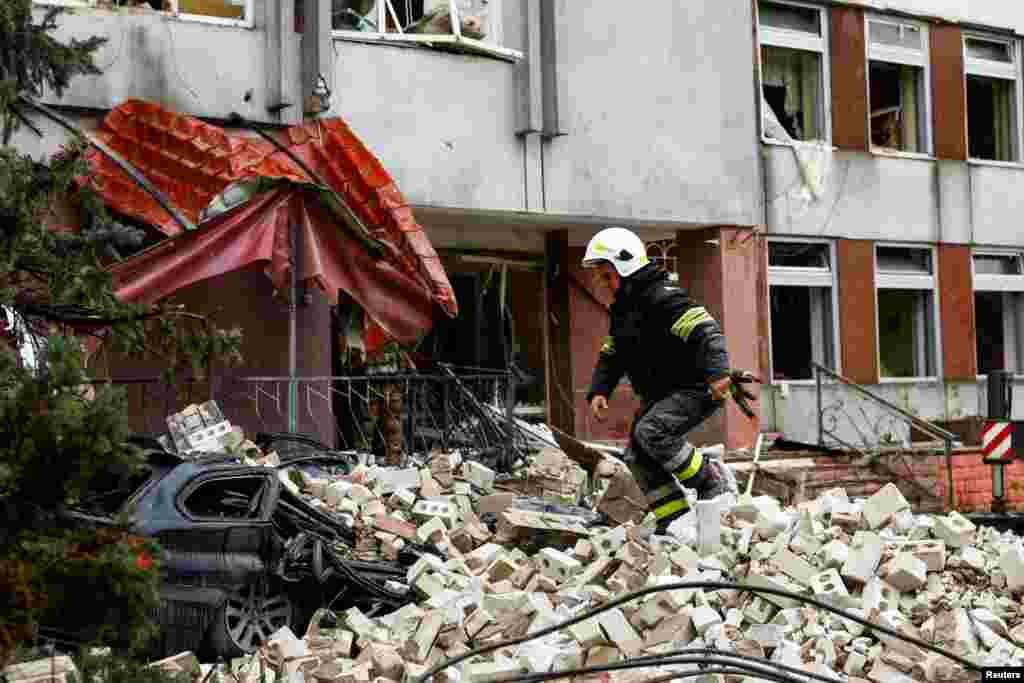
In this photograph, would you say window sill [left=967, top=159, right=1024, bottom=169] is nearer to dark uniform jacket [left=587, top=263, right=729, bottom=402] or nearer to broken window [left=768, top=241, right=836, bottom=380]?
broken window [left=768, top=241, right=836, bottom=380]

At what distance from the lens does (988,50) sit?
23.0 m

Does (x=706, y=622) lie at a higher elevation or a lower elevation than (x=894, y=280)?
lower

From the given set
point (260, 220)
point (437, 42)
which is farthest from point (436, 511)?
point (437, 42)

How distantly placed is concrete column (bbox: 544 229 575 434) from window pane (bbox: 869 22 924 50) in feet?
17.2

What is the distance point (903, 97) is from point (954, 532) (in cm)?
1281

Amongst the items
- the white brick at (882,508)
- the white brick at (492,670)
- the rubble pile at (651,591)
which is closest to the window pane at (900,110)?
the rubble pile at (651,591)

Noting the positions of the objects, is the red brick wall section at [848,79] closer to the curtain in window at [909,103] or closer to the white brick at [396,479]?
the curtain in window at [909,103]

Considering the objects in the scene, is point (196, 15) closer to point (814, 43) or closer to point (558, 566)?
point (558, 566)

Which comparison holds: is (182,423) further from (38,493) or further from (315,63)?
(38,493)

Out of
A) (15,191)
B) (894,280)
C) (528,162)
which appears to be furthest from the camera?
(894,280)

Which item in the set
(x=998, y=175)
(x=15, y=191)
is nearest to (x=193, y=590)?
(x=15, y=191)

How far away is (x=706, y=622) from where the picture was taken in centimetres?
829

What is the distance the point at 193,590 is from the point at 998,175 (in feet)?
56.0

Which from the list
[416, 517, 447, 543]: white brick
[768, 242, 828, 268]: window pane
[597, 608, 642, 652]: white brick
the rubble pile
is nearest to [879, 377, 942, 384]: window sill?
[768, 242, 828, 268]: window pane
